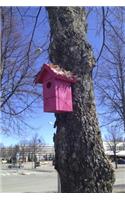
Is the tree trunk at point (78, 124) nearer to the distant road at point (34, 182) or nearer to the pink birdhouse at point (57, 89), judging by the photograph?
the pink birdhouse at point (57, 89)

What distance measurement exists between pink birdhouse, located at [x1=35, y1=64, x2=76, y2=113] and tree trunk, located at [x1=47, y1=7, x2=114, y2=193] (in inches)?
1.6

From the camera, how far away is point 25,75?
269 inches

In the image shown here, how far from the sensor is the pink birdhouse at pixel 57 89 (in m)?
2.26

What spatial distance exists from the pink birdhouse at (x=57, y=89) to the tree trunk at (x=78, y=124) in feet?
0.13

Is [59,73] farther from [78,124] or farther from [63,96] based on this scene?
[78,124]

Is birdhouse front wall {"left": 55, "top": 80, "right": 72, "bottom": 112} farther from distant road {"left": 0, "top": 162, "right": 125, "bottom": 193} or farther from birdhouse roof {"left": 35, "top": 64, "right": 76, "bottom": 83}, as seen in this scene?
distant road {"left": 0, "top": 162, "right": 125, "bottom": 193}

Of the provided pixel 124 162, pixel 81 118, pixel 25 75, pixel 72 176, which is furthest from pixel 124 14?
pixel 124 162

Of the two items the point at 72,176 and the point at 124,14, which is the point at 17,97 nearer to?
the point at 124,14

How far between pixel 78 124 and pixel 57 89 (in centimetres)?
25

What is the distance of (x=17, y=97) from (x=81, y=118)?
5.34 meters

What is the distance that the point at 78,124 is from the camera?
2252mm

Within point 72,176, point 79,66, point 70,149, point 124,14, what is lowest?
point 72,176

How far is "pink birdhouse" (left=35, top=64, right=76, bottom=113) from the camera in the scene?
2.26 metres

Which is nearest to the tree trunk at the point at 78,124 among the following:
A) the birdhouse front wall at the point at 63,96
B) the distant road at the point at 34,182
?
the birdhouse front wall at the point at 63,96
